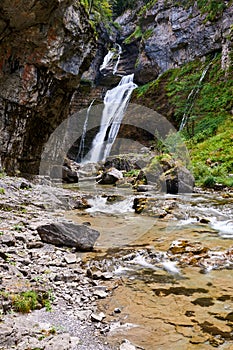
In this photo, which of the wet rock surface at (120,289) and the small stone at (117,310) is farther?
the small stone at (117,310)

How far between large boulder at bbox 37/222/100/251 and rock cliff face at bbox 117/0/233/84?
23.9 meters

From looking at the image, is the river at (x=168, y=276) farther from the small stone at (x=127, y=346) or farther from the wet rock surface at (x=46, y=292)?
the wet rock surface at (x=46, y=292)

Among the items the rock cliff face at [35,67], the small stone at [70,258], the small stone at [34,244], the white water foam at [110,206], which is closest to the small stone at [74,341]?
the small stone at [70,258]

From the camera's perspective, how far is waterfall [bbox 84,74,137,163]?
29.4 meters

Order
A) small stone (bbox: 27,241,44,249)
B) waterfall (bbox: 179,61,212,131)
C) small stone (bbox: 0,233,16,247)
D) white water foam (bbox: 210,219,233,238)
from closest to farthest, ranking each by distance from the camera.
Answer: small stone (bbox: 0,233,16,247), small stone (bbox: 27,241,44,249), white water foam (bbox: 210,219,233,238), waterfall (bbox: 179,61,212,131)

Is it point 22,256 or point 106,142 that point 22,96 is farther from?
point 106,142

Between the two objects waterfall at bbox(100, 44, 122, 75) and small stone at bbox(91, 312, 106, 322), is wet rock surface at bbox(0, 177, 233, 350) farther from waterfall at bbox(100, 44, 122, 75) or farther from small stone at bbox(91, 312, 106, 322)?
waterfall at bbox(100, 44, 122, 75)

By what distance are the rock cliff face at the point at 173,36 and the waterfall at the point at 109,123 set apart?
4107 millimetres

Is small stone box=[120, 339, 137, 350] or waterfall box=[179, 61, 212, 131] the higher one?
waterfall box=[179, 61, 212, 131]

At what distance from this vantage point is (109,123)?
99.0 ft

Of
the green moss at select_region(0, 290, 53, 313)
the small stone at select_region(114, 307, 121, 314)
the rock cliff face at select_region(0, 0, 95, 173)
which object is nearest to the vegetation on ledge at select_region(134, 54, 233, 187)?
the rock cliff face at select_region(0, 0, 95, 173)

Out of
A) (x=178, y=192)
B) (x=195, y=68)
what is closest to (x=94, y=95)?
(x=195, y=68)

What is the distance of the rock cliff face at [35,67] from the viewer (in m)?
11.1

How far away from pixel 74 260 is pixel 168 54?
30954 millimetres
